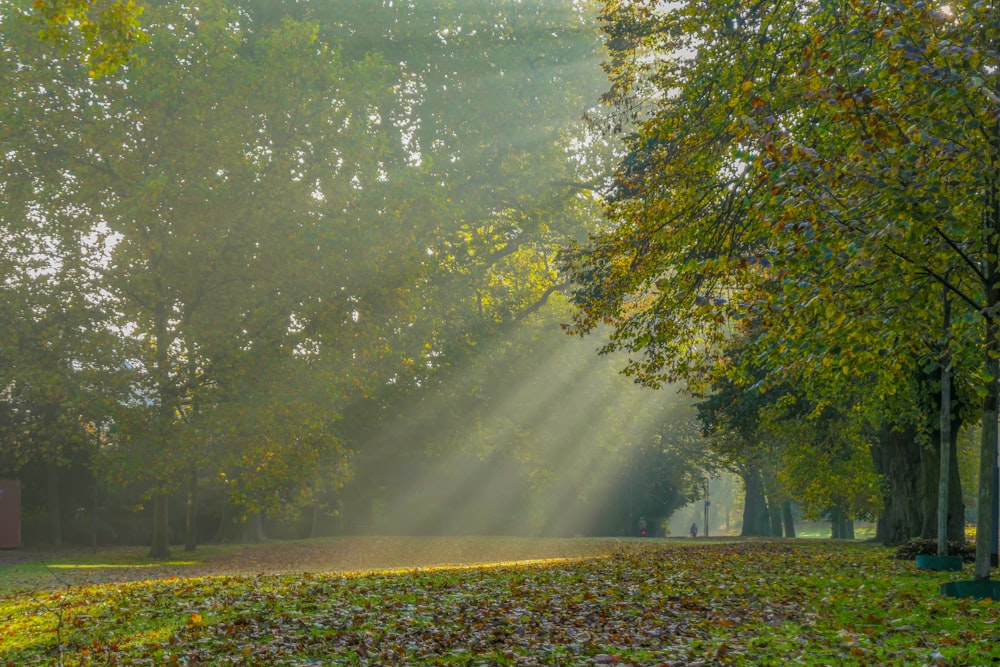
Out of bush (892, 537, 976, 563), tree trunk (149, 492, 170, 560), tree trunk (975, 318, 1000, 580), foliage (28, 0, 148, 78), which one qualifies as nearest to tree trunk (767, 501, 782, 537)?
bush (892, 537, 976, 563)

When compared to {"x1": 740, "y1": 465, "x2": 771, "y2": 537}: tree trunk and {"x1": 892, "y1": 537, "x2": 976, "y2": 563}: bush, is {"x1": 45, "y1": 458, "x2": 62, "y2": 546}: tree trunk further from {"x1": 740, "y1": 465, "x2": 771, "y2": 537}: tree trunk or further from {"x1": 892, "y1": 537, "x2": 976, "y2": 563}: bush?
{"x1": 740, "y1": 465, "x2": 771, "y2": 537}: tree trunk

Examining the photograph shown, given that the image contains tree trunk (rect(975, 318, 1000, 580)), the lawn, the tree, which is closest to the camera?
the lawn

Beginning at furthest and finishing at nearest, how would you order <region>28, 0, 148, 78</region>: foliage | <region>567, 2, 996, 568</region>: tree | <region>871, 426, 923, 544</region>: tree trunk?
<region>871, 426, 923, 544</region>: tree trunk < <region>28, 0, 148, 78</region>: foliage < <region>567, 2, 996, 568</region>: tree

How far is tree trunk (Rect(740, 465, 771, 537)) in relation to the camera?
59.6 m

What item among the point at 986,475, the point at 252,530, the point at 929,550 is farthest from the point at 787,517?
the point at 986,475

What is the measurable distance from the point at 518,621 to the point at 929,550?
559 inches

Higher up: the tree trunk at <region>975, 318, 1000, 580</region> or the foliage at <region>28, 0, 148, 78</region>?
the foliage at <region>28, 0, 148, 78</region>

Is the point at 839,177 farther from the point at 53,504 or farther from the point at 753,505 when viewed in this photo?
the point at 753,505

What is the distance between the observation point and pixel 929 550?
21.4m

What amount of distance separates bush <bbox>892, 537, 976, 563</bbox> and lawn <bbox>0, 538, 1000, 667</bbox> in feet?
10.1

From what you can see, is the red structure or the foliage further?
the red structure

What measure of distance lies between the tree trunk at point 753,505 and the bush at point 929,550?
34978 mm

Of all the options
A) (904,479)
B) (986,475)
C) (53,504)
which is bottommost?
(53,504)

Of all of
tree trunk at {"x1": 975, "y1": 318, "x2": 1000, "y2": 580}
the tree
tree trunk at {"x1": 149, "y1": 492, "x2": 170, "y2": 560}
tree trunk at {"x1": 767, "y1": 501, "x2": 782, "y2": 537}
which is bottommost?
tree trunk at {"x1": 767, "y1": 501, "x2": 782, "y2": 537}
